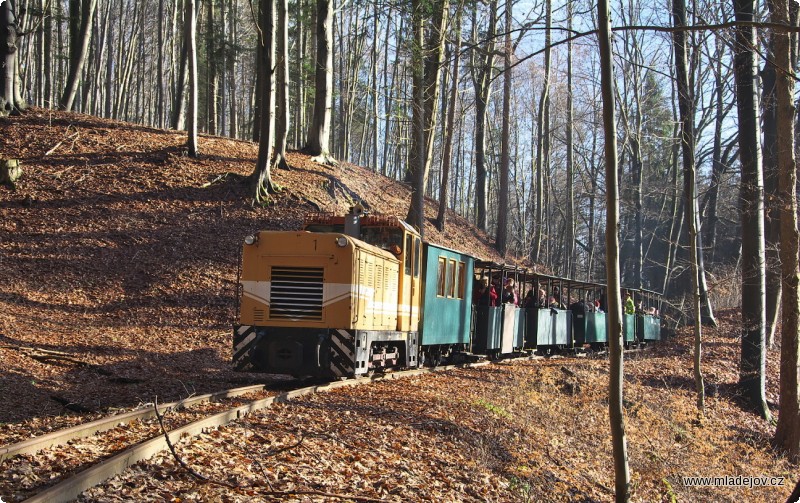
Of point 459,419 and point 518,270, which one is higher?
point 518,270

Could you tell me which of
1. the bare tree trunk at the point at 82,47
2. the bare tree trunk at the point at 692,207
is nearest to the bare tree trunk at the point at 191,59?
the bare tree trunk at the point at 82,47

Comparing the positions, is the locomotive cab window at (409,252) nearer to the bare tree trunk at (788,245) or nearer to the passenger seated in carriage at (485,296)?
the passenger seated in carriage at (485,296)

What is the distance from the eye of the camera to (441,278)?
1761cm

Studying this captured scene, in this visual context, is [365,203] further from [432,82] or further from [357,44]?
[357,44]

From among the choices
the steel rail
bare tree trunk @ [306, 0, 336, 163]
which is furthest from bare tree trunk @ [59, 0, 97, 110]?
the steel rail

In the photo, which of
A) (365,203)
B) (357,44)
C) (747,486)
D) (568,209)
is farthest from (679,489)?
(357,44)

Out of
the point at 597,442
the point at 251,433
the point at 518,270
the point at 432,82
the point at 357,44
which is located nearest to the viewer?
the point at 251,433

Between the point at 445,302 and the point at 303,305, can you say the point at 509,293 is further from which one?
the point at 303,305

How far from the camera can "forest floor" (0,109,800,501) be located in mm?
8133

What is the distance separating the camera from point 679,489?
443 inches

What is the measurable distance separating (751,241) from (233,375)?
12.9 meters

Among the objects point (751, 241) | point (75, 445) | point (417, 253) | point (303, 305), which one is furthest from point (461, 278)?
point (75, 445)

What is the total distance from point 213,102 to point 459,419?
32.2 m

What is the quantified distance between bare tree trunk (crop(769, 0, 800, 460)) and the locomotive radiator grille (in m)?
8.92
